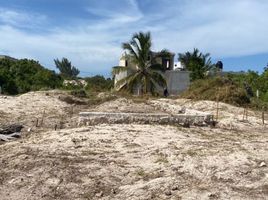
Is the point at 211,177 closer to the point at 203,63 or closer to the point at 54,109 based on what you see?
the point at 54,109

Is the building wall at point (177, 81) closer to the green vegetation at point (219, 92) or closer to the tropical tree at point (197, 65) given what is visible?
the tropical tree at point (197, 65)

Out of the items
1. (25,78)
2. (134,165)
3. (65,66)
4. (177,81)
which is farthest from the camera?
(65,66)

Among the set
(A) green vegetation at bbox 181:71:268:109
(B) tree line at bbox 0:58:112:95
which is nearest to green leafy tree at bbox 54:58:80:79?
(B) tree line at bbox 0:58:112:95

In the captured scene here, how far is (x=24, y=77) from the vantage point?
152 ft

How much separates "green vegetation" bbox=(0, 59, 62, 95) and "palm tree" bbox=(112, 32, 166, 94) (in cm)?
936

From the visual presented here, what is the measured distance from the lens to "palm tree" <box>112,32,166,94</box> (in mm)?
36219

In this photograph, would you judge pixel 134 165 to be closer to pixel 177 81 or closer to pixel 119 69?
pixel 119 69

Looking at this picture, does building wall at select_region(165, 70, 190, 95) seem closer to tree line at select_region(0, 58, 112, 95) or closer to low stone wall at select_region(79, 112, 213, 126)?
tree line at select_region(0, 58, 112, 95)

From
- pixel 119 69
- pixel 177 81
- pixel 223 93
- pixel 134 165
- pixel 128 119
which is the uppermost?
pixel 119 69

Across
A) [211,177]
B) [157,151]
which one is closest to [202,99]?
[157,151]

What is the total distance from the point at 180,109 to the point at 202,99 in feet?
13.7

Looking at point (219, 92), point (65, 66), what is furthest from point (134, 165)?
point (65, 66)

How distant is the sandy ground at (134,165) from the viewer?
7.87 meters

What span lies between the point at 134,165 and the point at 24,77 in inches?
1523
